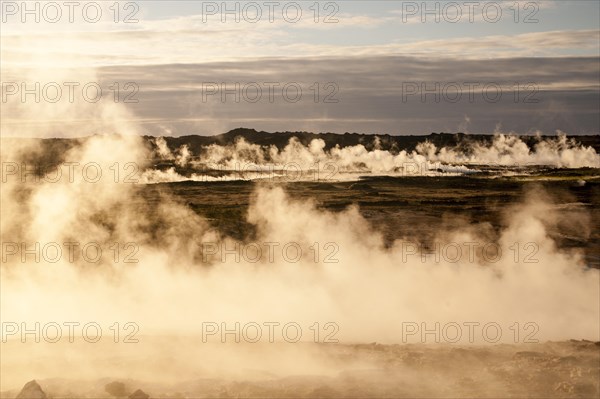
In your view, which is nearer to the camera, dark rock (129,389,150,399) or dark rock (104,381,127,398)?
dark rock (129,389,150,399)

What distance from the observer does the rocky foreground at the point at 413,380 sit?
50.5ft

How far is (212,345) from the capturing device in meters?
19.2

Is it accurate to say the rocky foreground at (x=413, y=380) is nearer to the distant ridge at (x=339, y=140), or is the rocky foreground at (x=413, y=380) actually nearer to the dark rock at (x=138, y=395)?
the dark rock at (x=138, y=395)

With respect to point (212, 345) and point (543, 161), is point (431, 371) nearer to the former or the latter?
point (212, 345)

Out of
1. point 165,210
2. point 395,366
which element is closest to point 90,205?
point 165,210

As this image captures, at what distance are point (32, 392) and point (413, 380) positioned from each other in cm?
779

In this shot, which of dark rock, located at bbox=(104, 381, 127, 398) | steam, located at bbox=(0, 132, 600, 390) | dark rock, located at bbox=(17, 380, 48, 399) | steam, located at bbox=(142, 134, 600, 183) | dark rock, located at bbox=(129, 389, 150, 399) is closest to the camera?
dark rock, located at bbox=(17, 380, 48, 399)

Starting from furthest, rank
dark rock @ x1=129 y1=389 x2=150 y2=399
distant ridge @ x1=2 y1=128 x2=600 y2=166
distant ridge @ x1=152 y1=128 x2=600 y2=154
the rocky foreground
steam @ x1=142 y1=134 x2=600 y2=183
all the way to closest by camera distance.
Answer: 1. distant ridge @ x1=152 y1=128 x2=600 y2=154
2. distant ridge @ x1=2 y1=128 x2=600 y2=166
3. steam @ x1=142 y1=134 x2=600 y2=183
4. the rocky foreground
5. dark rock @ x1=129 y1=389 x2=150 y2=399

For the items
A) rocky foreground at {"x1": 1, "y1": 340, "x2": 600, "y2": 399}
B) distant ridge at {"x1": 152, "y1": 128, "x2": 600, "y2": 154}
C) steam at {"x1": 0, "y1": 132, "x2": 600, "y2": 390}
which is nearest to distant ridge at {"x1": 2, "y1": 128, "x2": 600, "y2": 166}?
distant ridge at {"x1": 152, "y1": 128, "x2": 600, "y2": 154}

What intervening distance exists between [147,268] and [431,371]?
15.2 meters

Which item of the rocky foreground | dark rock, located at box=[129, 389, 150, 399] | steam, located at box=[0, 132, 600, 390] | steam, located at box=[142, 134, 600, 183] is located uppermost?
steam, located at box=[142, 134, 600, 183]

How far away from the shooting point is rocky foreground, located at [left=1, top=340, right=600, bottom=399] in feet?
50.5

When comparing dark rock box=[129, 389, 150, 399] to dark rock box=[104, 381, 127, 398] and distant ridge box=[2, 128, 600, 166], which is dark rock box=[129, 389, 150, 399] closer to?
dark rock box=[104, 381, 127, 398]

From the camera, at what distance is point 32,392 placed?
47.1 feet
